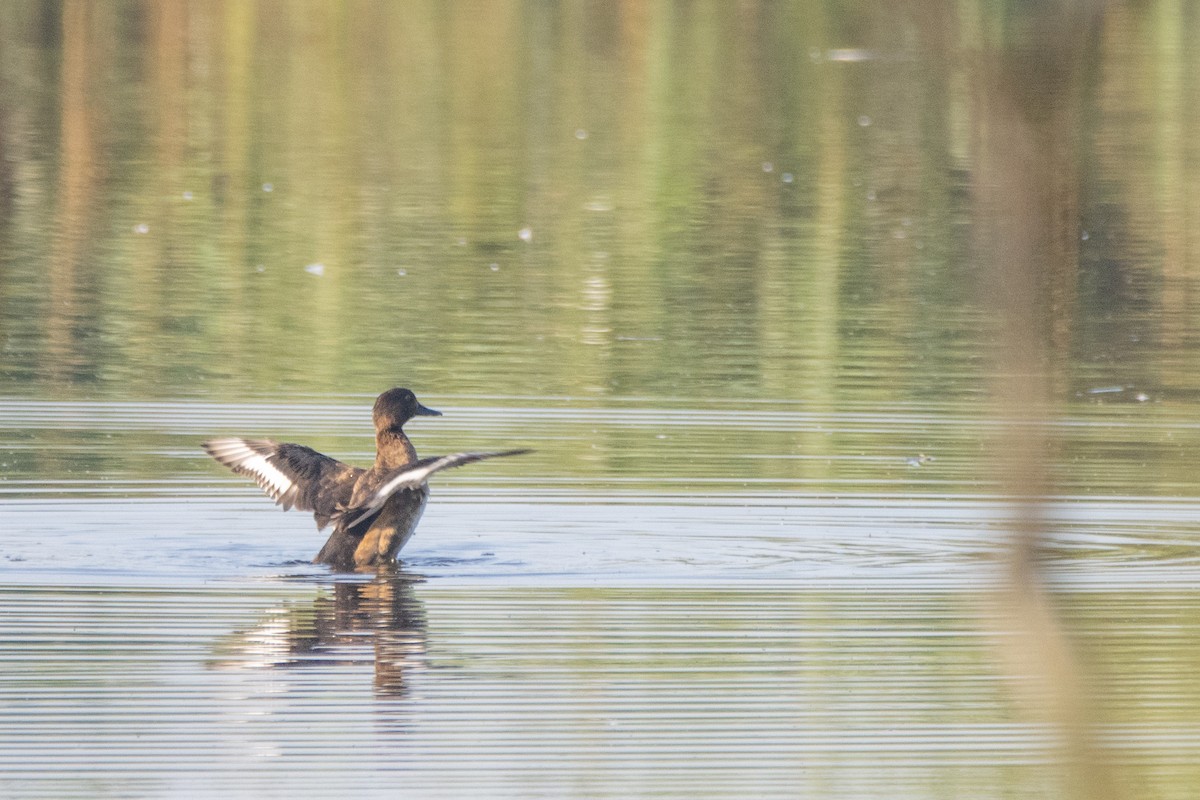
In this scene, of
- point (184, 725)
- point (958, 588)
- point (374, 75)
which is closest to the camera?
point (184, 725)

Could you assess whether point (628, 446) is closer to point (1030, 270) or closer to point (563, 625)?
point (563, 625)

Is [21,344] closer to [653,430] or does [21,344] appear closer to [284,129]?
[653,430]

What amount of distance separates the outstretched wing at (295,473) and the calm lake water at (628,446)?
0.68 ft

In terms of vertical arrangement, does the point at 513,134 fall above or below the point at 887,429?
above

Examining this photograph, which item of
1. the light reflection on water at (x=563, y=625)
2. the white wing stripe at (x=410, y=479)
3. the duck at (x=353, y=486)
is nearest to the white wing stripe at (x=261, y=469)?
the duck at (x=353, y=486)

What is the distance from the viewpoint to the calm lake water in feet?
15.6

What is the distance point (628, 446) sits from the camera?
396 inches

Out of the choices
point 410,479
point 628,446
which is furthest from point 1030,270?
point 628,446

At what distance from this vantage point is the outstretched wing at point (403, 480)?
7.32 meters

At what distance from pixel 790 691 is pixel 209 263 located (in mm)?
10568

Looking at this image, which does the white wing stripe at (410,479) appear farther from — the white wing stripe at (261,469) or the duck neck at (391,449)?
the white wing stripe at (261,469)

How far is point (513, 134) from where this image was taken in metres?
23.8

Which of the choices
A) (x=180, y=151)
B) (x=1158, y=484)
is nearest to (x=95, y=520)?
(x=1158, y=484)

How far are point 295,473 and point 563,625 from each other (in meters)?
2.22
